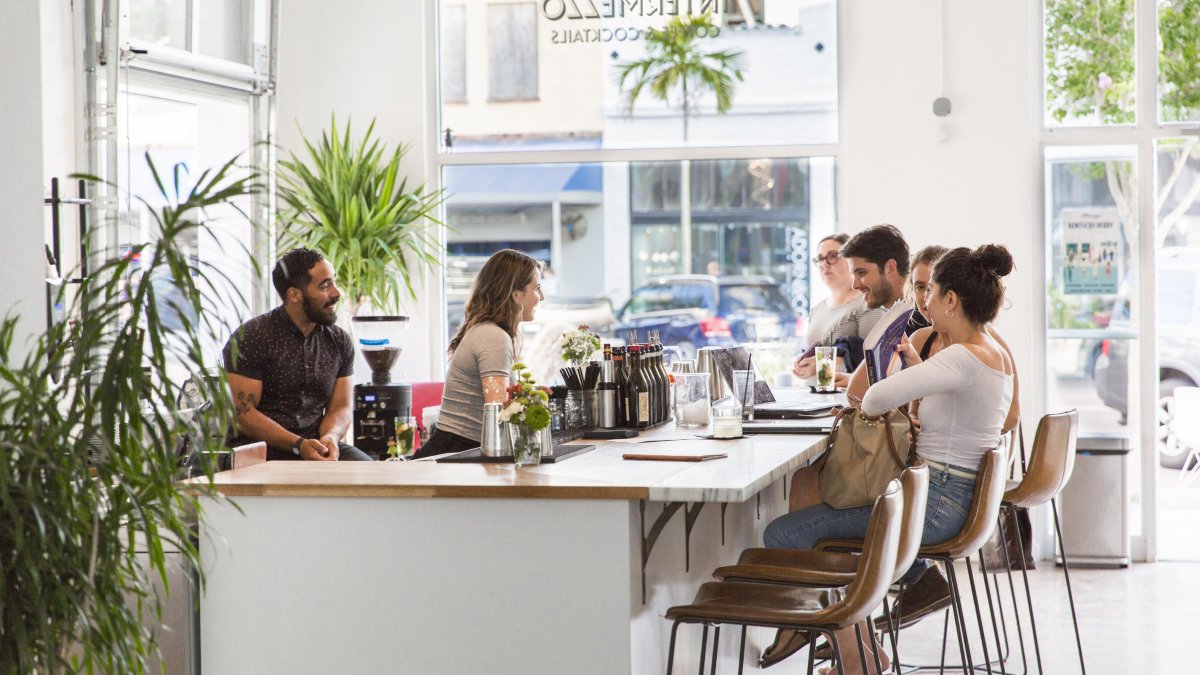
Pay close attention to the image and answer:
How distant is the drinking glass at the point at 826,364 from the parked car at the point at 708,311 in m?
2.06

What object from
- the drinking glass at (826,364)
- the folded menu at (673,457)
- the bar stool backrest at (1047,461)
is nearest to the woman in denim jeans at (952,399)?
the bar stool backrest at (1047,461)

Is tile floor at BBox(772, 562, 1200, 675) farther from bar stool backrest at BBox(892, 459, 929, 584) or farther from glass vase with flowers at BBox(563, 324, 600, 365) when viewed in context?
bar stool backrest at BBox(892, 459, 929, 584)

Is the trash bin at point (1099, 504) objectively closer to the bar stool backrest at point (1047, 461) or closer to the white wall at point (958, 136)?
the white wall at point (958, 136)

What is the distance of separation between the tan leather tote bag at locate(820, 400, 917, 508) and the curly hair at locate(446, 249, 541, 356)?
4.30 feet

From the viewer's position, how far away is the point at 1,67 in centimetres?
262

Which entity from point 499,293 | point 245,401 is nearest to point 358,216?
point 245,401

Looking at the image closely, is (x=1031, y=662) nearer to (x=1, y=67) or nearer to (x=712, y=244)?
(x=712, y=244)

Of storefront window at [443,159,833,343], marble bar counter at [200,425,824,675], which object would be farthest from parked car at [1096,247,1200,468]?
marble bar counter at [200,425,824,675]

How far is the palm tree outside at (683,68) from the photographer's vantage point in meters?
7.55

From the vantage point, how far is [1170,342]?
24.0 ft

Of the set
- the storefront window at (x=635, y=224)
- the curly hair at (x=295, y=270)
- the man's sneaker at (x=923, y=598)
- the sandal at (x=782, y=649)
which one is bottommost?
the sandal at (x=782, y=649)

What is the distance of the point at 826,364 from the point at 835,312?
3.10 ft

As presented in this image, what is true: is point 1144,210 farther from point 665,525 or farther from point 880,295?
point 665,525

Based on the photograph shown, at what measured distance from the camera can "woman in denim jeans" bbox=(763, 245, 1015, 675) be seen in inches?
148
